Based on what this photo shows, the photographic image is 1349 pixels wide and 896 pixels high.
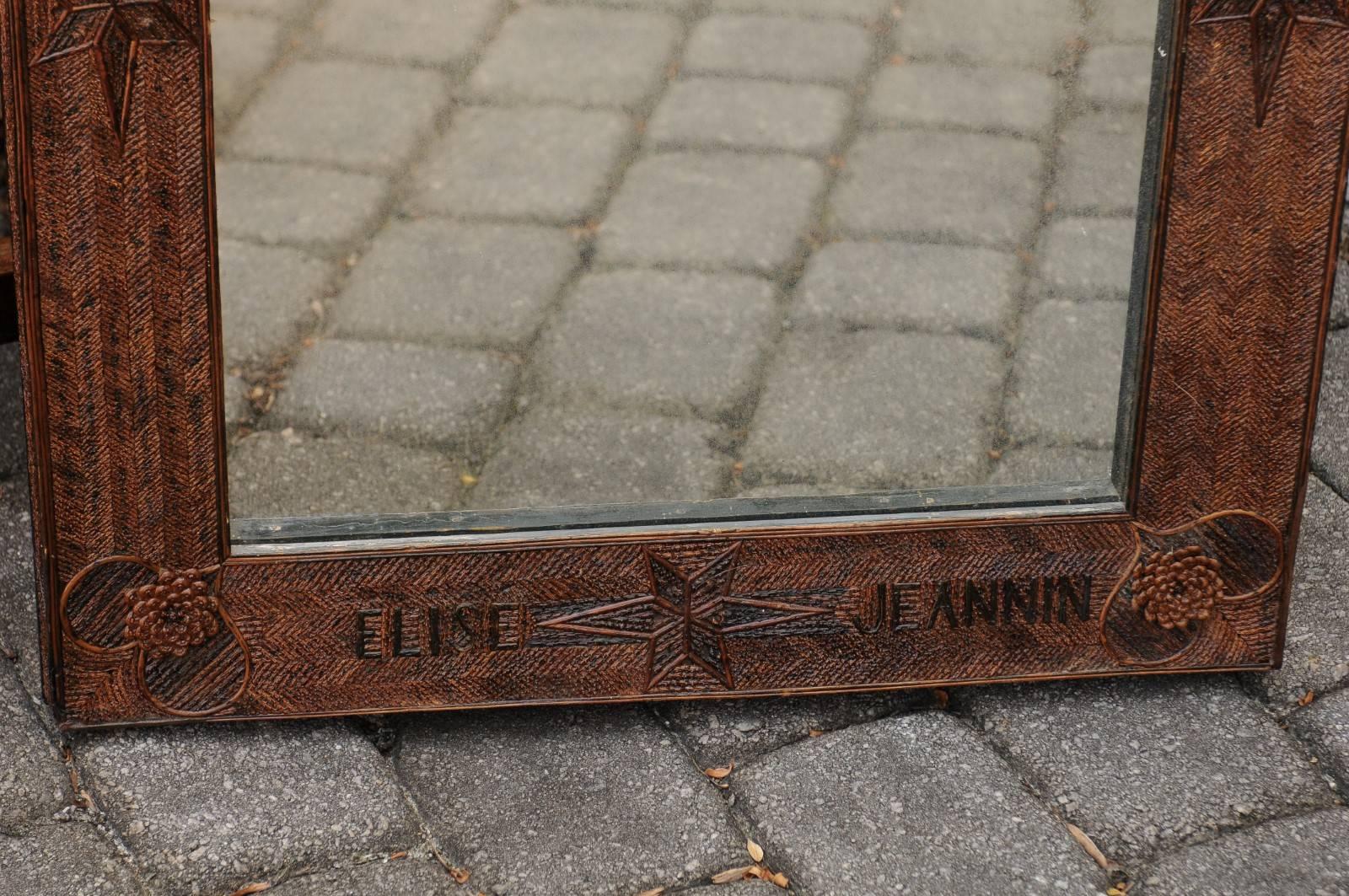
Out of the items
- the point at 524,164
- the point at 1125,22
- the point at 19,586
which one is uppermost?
the point at 1125,22

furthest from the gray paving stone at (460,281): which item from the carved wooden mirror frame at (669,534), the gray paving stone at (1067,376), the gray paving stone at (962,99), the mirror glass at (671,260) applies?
the gray paving stone at (1067,376)

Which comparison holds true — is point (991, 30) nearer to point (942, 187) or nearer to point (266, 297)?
point (942, 187)

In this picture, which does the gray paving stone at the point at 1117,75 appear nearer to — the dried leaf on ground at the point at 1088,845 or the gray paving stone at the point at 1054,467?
the gray paving stone at the point at 1054,467

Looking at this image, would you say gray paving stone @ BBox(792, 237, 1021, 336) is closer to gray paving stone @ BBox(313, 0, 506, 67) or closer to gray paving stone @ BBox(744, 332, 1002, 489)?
gray paving stone @ BBox(744, 332, 1002, 489)

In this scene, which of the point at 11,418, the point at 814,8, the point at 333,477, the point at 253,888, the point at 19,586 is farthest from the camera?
the point at 11,418

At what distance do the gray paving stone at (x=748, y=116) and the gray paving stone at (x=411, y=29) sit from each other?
0.62 feet

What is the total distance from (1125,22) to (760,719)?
2.39ft

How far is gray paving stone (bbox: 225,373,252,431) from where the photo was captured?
151 cm

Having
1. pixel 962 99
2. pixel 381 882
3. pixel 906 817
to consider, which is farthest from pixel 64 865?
pixel 962 99

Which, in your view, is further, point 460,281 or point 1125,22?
point 460,281

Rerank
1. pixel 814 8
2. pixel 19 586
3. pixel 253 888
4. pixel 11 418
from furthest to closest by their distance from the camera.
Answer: pixel 11 418, pixel 19 586, pixel 814 8, pixel 253 888

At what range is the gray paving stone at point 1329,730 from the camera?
4.79 feet

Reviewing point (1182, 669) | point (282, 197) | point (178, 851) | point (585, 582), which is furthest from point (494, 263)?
point (1182, 669)

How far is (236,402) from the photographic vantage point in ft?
5.01
